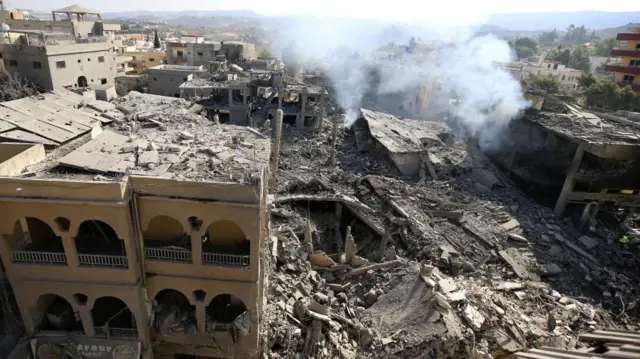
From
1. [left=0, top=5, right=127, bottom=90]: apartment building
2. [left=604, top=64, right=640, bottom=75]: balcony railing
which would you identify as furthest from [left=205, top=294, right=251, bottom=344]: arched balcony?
[left=604, top=64, right=640, bottom=75]: balcony railing

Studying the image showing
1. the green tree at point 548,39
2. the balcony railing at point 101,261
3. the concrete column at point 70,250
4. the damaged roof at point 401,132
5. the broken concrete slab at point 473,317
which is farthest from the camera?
the green tree at point 548,39

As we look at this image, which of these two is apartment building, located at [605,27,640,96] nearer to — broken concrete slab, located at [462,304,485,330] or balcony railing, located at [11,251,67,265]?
broken concrete slab, located at [462,304,485,330]

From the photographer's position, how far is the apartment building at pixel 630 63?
124 ft

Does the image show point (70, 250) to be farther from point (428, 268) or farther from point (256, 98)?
point (256, 98)

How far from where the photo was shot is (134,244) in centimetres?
867

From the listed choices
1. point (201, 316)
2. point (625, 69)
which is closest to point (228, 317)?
point (201, 316)

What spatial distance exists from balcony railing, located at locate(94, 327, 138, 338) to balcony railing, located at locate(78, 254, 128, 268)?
1907 millimetres

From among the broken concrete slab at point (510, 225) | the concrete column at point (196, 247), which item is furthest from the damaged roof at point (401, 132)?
the concrete column at point (196, 247)

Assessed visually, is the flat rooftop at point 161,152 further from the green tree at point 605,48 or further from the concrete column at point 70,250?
the green tree at point 605,48

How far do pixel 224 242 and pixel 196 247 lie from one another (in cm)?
107

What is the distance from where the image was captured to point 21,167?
918cm

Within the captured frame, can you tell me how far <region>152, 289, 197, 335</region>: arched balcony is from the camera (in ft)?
33.1

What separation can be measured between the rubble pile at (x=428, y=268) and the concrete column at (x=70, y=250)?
5.16 metres

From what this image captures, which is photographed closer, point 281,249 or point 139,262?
point 139,262
